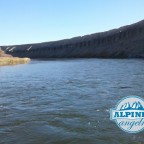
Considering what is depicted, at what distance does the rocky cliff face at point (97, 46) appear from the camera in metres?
94.2

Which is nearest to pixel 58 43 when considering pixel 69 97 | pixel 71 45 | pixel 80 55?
pixel 71 45

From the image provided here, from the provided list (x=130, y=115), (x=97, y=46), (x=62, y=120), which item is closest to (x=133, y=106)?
(x=130, y=115)

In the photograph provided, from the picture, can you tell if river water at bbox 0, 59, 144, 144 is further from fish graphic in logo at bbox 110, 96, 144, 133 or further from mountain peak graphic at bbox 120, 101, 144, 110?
mountain peak graphic at bbox 120, 101, 144, 110

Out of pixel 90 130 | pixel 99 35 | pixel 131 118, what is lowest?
pixel 90 130

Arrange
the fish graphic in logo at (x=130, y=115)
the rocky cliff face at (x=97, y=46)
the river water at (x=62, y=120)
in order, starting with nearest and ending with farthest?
1. the fish graphic in logo at (x=130, y=115)
2. the river water at (x=62, y=120)
3. the rocky cliff face at (x=97, y=46)

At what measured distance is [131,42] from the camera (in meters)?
98.1

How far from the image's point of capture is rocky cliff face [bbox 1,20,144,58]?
9419 centimetres

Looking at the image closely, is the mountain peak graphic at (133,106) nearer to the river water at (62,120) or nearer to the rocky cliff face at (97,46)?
the river water at (62,120)

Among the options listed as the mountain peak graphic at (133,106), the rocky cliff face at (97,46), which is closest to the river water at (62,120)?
the mountain peak graphic at (133,106)

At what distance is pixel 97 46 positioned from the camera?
122500 mm

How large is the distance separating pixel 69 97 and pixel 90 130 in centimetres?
727

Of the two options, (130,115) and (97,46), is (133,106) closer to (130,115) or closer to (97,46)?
(130,115)

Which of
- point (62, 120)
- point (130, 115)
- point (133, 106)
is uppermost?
point (133, 106)

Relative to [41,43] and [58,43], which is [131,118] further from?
[41,43]
